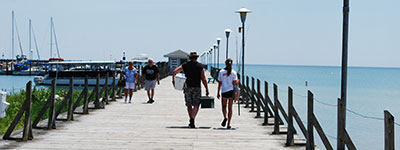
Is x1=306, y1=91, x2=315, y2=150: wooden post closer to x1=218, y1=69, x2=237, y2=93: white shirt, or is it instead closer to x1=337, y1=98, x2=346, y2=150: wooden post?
x1=337, y1=98, x2=346, y2=150: wooden post

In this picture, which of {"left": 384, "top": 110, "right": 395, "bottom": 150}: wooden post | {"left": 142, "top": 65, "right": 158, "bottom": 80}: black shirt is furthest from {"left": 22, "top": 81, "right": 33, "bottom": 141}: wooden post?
{"left": 142, "top": 65, "right": 158, "bottom": 80}: black shirt

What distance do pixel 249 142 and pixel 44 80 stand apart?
6363 cm

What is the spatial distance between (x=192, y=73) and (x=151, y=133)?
1766mm

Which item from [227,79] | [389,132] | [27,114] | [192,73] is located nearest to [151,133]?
[192,73]

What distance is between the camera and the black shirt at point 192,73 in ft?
42.5

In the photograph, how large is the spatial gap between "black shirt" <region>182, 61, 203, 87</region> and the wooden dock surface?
967 mm

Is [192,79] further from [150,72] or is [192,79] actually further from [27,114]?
[150,72]

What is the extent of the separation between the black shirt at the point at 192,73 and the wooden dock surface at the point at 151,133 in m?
0.97

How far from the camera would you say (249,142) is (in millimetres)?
10898

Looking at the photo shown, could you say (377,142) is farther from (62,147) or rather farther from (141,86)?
(62,147)

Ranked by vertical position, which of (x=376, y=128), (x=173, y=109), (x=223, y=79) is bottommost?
(x=376, y=128)

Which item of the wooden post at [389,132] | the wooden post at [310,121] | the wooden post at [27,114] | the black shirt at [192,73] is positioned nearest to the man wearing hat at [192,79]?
the black shirt at [192,73]

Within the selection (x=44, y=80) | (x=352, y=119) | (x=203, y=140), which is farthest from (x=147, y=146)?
(x=44, y=80)

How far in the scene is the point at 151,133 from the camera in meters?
11.9
